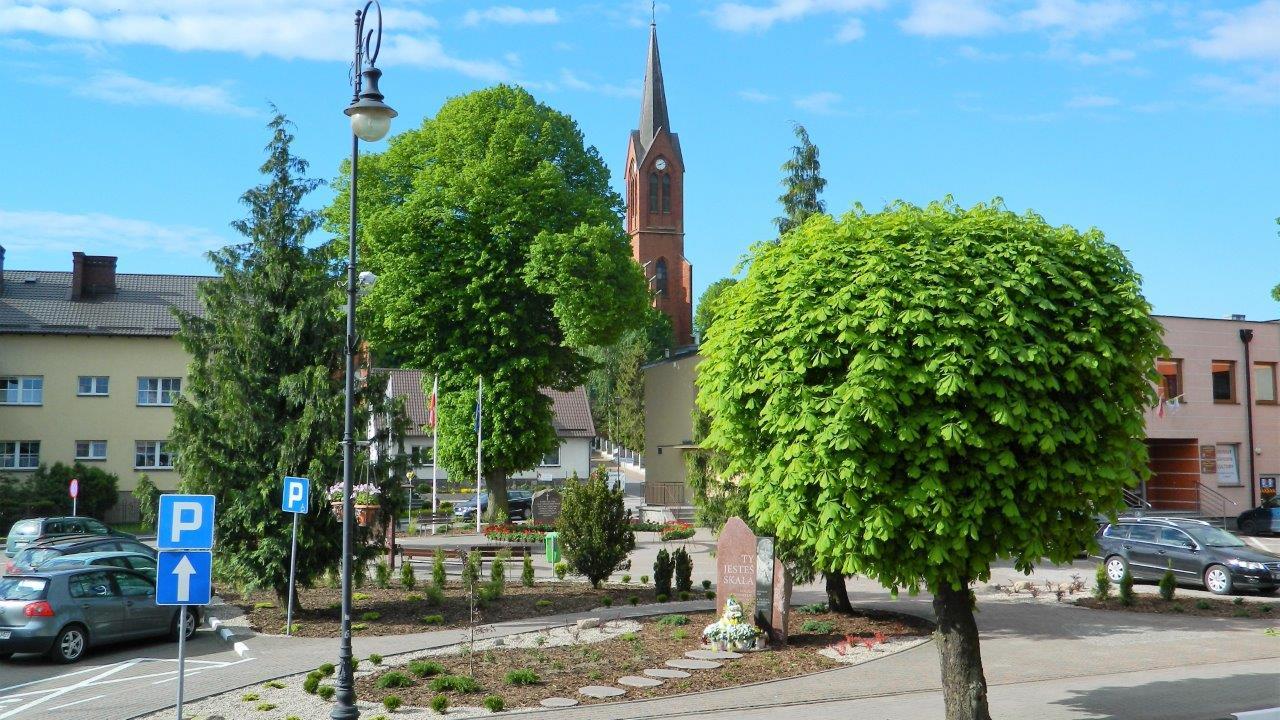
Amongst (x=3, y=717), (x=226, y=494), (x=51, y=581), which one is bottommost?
(x=3, y=717)

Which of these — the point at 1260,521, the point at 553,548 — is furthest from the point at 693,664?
the point at 1260,521

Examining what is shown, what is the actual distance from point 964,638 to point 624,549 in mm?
12043

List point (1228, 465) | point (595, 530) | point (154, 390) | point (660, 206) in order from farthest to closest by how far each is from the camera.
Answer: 1. point (660, 206)
2. point (154, 390)
3. point (1228, 465)
4. point (595, 530)

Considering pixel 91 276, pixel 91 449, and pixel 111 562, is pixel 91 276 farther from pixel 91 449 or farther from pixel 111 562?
pixel 111 562

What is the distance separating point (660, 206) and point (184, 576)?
67261 millimetres

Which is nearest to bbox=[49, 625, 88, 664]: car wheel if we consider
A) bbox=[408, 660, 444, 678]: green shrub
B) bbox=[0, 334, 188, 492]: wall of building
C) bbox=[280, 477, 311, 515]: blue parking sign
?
bbox=[280, 477, 311, 515]: blue parking sign

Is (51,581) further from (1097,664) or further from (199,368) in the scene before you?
(1097,664)

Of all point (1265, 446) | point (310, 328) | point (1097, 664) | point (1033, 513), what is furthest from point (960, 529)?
point (1265, 446)

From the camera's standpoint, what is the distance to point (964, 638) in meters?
10.8

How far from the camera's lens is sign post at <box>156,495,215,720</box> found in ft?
32.9

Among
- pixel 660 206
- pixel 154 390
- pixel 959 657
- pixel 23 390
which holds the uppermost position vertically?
pixel 660 206

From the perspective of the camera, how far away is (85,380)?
4625cm

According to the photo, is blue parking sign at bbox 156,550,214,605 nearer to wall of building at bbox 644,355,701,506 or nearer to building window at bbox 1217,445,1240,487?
building window at bbox 1217,445,1240,487

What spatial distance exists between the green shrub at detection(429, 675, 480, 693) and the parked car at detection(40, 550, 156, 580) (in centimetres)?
730
